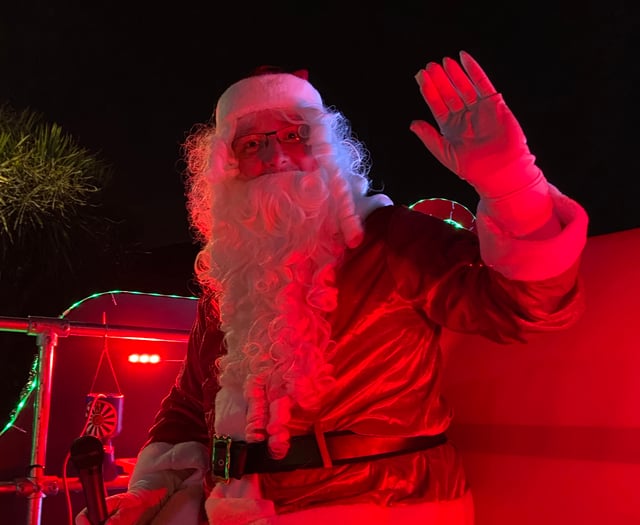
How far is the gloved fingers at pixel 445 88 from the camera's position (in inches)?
48.8

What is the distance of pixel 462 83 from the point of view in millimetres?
1229

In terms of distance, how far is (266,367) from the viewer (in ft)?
5.18

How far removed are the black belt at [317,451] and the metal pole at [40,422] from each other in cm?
125

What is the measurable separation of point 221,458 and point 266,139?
87 cm

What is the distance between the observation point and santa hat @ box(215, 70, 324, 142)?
77.9 inches

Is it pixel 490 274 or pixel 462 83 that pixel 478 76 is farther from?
pixel 490 274

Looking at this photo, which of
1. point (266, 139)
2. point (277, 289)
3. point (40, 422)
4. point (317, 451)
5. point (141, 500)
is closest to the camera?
point (317, 451)

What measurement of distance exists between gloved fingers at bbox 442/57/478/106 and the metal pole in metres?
1.91

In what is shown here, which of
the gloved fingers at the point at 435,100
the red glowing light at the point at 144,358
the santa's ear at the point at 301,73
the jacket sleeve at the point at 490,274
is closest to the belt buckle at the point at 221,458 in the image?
the jacket sleeve at the point at 490,274

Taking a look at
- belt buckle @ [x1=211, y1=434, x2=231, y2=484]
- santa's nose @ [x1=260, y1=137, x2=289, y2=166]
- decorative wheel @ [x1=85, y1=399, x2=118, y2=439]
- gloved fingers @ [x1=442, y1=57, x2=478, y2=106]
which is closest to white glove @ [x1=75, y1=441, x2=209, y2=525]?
belt buckle @ [x1=211, y1=434, x2=231, y2=484]

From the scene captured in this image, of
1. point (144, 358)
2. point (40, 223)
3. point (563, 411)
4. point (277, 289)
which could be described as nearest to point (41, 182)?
point (40, 223)

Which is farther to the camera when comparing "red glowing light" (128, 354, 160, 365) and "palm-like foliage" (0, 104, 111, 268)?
"palm-like foliage" (0, 104, 111, 268)

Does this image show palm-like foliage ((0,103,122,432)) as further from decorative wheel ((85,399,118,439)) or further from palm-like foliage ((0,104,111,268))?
decorative wheel ((85,399,118,439))

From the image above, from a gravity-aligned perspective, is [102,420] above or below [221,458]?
above
